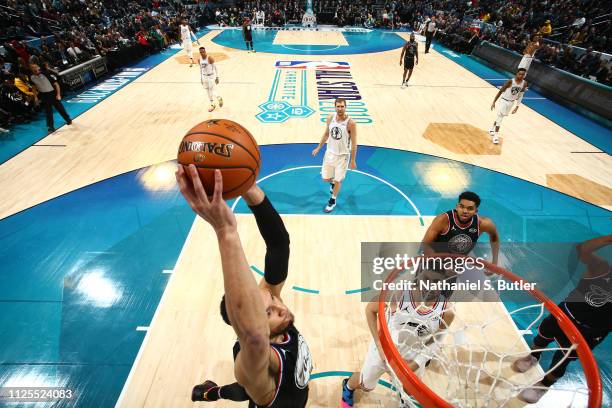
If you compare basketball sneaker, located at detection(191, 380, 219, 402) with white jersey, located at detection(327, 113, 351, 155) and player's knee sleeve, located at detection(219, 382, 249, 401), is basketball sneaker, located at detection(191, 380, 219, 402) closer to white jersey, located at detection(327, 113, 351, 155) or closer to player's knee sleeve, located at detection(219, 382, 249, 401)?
player's knee sleeve, located at detection(219, 382, 249, 401)

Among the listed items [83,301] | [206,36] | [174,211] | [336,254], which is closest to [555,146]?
[336,254]

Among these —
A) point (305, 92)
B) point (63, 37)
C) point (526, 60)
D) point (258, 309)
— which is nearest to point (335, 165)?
point (258, 309)

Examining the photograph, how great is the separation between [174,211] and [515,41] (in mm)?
16676

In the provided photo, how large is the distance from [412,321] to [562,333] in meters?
1.43

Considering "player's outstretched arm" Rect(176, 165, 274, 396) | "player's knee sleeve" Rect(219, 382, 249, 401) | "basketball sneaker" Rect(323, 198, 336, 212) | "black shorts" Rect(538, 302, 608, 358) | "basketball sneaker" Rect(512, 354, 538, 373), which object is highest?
"player's outstretched arm" Rect(176, 165, 274, 396)

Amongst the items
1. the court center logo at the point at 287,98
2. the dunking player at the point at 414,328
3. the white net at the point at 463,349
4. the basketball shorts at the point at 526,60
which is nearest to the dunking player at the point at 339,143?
the white net at the point at 463,349

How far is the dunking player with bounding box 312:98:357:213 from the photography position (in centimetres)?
520

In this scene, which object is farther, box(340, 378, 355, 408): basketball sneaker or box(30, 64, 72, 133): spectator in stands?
box(30, 64, 72, 133): spectator in stands

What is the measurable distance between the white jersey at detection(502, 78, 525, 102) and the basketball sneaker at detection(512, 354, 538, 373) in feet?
20.3

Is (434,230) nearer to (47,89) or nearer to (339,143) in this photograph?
(339,143)

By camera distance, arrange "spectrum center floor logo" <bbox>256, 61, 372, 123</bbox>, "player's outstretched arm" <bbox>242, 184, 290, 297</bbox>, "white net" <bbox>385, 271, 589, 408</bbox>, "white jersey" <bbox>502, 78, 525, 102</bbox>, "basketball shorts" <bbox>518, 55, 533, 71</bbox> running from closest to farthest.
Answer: "player's outstretched arm" <bbox>242, 184, 290, 297</bbox>, "white net" <bbox>385, 271, 589, 408</bbox>, "white jersey" <bbox>502, 78, 525, 102</bbox>, "spectrum center floor logo" <bbox>256, 61, 372, 123</bbox>, "basketball shorts" <bbox>518, 55, 533, 71</bbox>

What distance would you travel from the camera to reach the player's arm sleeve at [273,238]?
1814mm

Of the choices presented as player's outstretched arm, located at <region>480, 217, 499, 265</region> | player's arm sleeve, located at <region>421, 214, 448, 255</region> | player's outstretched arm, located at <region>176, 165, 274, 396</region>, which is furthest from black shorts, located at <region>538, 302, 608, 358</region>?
player's outstretched arm, located at <region>176, 165, 274, 396</region>

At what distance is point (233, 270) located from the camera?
1.13 meters
